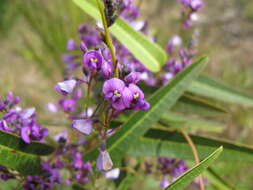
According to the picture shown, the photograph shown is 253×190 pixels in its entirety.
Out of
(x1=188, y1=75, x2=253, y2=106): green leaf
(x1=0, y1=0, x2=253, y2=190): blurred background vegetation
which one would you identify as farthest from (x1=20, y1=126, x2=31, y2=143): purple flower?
(x1=0, y1=0, x2=253, y2=190): blurred background vegetation

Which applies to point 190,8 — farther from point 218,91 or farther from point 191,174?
point 191,174

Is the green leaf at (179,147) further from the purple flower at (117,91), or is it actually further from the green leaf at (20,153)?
the purple flower at (117,91)

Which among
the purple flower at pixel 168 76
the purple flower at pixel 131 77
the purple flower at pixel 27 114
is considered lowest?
the purple flower at pixel 168 76

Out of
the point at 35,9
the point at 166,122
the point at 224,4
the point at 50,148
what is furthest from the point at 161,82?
the point at 224,4

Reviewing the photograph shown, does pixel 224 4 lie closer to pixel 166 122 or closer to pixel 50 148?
pixel 166 122

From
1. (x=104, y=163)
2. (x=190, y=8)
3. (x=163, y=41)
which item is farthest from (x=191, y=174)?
(x=163, y=41)

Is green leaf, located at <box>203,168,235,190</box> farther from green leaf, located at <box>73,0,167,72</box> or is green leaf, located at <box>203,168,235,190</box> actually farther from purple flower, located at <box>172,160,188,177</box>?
green leaf, located at <box>73,0,167,72</box>

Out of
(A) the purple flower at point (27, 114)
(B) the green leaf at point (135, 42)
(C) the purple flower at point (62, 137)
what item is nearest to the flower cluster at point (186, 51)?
(B) the green leaf at point (135, 42)
